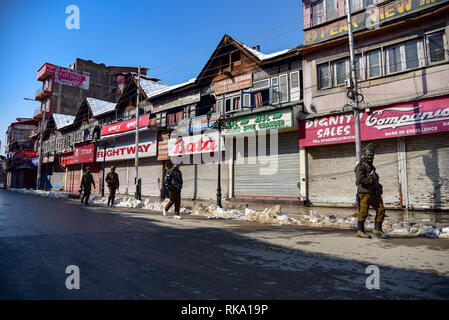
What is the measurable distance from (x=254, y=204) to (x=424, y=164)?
7773mm

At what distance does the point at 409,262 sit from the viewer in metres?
4.26

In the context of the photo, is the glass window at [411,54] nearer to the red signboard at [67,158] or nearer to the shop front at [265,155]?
the shop front at [265,155]

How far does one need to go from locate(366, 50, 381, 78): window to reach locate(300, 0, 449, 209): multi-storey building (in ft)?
0.14

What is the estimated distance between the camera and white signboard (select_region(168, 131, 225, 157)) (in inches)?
683

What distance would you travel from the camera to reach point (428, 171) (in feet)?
34.2

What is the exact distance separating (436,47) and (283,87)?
21.7 feet

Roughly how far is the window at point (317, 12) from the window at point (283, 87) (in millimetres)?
2940

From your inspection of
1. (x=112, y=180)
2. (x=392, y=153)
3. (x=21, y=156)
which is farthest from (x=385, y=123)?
(x=21, y=156)

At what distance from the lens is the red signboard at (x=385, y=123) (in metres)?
9.91

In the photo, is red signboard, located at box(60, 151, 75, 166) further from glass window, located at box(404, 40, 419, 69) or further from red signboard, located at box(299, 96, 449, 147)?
→ glass window, located at box(404, 40, 419, 69)

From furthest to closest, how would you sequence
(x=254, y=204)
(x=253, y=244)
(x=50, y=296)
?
(x=254, y=204) < (x=253, y=244) < (x=50, y=296)

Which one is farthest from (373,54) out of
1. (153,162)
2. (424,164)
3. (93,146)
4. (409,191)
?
(93,146)

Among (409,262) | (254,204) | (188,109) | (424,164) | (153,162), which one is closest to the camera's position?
(409,262)

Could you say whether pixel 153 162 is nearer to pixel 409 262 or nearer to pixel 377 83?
pixel 377 83
